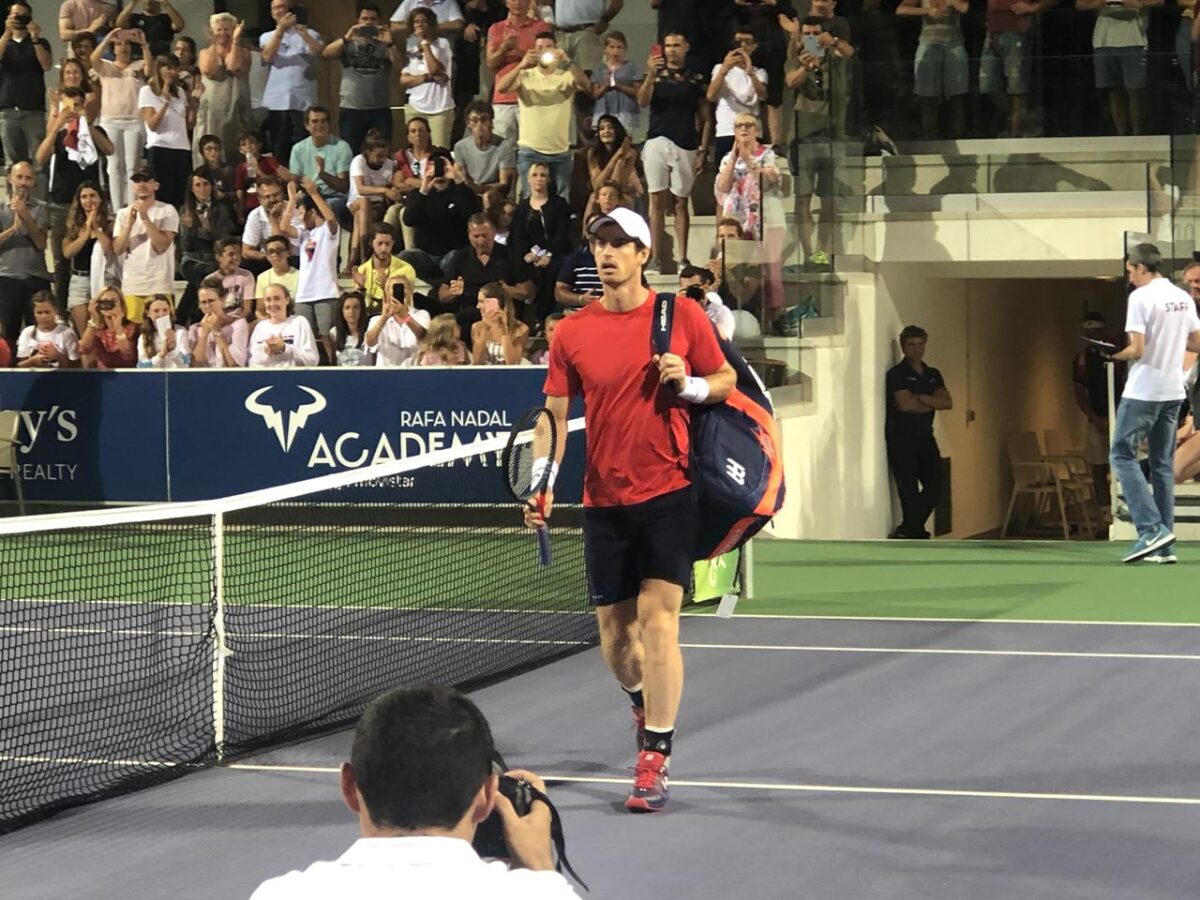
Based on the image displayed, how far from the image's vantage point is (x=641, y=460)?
24.6ft

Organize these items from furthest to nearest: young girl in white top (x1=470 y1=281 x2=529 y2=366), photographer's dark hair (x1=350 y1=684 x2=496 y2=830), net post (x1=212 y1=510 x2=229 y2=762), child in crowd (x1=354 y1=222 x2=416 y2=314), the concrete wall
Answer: the concrete wall < child in crowd (x1=354 y1=222 x2=416 y2=314) < young girl in white top (x1=470 y1=281 x2=529 y2=366) < net post (x1=212 y1=510 x2=229 y2=762) < photographer's dark hair (x1=350 y1=684 x2=496 y2=830)

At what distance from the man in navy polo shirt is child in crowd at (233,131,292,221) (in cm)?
610

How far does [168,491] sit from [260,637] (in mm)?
6155

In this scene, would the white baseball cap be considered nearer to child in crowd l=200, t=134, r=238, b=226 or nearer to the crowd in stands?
the crowd in stands

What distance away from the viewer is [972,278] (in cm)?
2352

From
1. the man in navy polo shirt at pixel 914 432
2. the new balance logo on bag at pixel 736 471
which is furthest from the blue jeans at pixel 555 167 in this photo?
the new balance logo on bag at pixel 736 471

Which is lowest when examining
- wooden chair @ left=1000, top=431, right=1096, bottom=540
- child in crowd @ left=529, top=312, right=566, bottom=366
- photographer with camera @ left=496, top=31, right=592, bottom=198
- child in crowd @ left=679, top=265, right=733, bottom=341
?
wooden chair @ left=1000, top=431, right=1096, bottom=540

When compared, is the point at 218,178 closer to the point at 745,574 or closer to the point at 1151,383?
the point at 745,574

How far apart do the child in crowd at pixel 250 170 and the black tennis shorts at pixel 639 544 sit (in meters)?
13.1

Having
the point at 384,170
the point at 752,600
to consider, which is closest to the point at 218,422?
the point at 384,170

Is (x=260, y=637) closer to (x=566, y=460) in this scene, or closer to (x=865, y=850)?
(x=566, y=460)

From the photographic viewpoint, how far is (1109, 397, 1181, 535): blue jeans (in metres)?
14.2

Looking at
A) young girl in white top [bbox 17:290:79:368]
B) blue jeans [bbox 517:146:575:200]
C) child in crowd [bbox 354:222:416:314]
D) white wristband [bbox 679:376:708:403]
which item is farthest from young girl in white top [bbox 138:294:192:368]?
white wristband [bbox 679:376:708:403]

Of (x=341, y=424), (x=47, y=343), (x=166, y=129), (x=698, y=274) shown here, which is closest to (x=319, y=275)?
(x=341, y=424)
